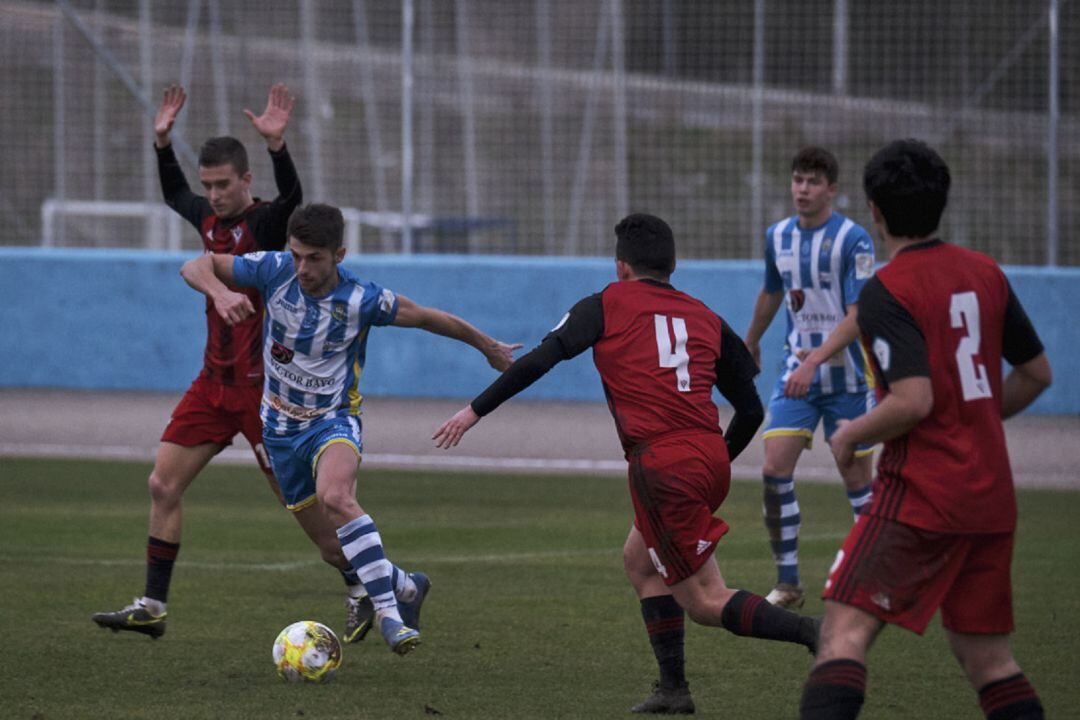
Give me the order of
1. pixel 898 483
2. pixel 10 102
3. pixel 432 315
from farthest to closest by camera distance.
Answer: pixel 10 102
pixel 432 315
pixel 898 483

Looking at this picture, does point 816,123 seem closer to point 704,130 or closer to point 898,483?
point 704,130

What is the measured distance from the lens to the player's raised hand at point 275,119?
7696 mm

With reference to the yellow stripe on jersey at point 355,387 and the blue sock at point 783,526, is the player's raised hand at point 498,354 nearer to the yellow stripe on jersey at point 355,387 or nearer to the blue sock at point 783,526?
the yellow stripe on jersey at point 355,387

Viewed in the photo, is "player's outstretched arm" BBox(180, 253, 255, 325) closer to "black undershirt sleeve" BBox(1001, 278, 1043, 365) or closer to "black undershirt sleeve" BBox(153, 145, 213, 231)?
"black undershirt sleeve" BBox(153, 145, 213, 231)

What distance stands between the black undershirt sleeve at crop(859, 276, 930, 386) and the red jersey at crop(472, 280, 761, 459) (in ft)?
4.48

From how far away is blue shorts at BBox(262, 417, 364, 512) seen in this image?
6699 mm

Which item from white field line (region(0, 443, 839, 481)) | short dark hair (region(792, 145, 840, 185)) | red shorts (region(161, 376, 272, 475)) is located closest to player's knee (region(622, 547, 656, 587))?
red shorts (region(161, 376, 272, 475))

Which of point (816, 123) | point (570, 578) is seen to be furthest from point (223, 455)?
point (816, 123)

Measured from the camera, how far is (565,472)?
519 inches

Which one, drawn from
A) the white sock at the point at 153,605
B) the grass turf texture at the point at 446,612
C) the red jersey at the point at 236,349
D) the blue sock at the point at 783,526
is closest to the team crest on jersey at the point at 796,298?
the blue sock at the point at 783,526

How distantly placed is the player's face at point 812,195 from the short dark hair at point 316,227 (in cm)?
264

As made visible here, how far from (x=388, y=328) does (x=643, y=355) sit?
1109 centimetres

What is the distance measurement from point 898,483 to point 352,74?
52.3 feet

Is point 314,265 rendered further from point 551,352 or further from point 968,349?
point 968,349
